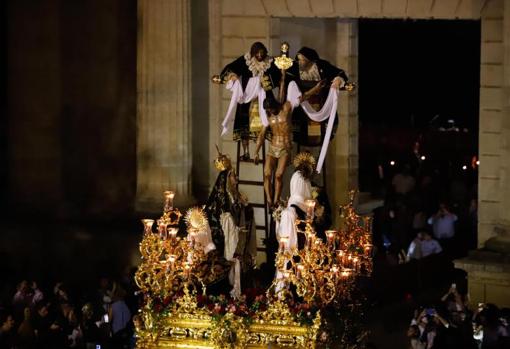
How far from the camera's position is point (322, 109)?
22750 millimetres

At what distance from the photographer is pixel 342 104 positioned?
29359 millimetres

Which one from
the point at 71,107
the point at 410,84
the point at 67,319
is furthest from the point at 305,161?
the point at 410,84

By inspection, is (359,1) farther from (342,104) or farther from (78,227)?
(78,227)

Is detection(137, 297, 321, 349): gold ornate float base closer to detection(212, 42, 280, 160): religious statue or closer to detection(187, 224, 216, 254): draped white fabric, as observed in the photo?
detection(187, 224, 216, 254): draped white fabric

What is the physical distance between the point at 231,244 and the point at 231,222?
0.28m

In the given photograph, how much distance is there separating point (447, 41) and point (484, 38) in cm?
1160

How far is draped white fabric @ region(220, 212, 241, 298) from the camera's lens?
22.1 m

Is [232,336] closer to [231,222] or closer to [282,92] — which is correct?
[231,222]

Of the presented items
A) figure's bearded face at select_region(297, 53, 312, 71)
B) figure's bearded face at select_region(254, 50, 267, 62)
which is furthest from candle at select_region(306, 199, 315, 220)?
figure's bearded face at select_region(254, 50, 267, 62)

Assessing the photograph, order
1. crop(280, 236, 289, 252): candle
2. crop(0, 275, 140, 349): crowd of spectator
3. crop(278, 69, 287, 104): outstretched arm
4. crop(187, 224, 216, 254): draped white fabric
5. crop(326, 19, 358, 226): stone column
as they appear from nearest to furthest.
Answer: crop(280, 236, 289, 252): candle, crop(187, 224, 216, 254): draped white fabric, crop(278, 69, 287, 104): outstretched arm, crop(0, 275, 140, 349): crowd of spectator, crop(326, 19, 358, 226): stone column

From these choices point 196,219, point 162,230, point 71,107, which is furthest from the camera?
point 71,107

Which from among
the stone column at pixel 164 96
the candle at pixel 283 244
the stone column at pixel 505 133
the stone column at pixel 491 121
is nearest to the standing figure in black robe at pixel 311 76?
the candle at pixel 283 244

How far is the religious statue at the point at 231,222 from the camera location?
22141 millimetres

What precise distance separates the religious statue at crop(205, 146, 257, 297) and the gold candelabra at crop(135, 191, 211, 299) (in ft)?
1.71
